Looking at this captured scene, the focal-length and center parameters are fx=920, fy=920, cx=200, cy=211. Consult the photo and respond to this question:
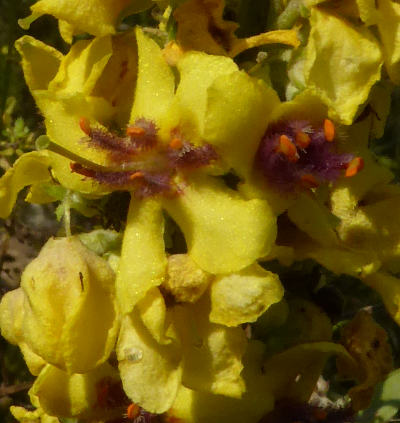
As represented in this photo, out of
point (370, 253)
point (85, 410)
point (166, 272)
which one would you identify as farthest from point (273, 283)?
point (85, 410)

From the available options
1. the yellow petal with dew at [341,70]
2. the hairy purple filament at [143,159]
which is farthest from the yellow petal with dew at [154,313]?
the yellow petal with dew at [341,70]

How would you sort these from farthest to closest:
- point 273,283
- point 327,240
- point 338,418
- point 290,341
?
point 338,418, point 290,341, point 327,240, point 273,283

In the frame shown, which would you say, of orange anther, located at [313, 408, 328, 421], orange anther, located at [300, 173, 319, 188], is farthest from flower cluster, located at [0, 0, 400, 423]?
orange anther, located at [313, 408, 328, 421]

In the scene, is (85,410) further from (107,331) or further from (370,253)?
(370,253)

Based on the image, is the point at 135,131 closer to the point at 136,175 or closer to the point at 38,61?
the point at 136,175

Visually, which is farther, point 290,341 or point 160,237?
point 290,341

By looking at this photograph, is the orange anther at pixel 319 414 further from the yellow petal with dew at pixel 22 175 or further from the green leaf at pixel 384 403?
the yellow petal with dew at pixel 22 175

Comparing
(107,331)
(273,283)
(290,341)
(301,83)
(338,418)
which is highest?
(301,83)
